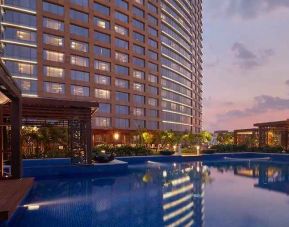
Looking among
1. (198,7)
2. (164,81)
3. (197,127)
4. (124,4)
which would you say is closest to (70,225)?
(124,4)

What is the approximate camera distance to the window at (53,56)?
49.8 metres

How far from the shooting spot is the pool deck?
7.67 m

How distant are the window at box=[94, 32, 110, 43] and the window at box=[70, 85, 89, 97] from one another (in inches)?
386

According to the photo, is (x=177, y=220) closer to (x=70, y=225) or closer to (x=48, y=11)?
(x=70, y=225)

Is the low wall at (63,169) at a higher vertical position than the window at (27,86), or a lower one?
lower

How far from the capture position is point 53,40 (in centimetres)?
5041

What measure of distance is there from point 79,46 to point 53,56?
209 inches

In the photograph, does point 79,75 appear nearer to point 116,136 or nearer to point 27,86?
point 27,86

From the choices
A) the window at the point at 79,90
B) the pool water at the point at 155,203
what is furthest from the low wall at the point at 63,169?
the window at the point at 79,90

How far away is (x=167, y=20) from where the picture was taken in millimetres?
74250

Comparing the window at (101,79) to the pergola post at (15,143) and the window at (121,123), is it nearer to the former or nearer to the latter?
the window at (121,123)

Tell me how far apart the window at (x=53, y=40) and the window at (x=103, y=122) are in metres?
14.7

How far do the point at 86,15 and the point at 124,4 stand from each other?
33.1 ft

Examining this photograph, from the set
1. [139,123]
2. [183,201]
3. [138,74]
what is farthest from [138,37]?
[183,201]
